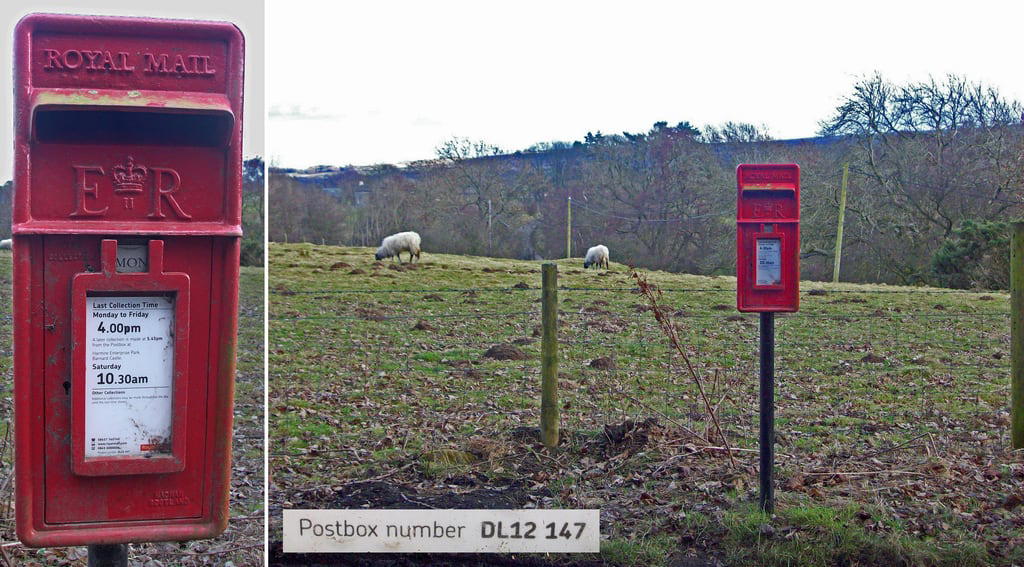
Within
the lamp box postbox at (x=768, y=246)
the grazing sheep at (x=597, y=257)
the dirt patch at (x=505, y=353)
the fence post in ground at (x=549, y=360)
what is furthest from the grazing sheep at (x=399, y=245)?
the lamp box postbox at (x=768, y=246)

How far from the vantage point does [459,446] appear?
5.57m

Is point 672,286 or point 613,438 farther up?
point 672,286

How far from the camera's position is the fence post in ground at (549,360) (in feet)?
18.7

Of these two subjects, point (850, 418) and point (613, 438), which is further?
point (850, 418)

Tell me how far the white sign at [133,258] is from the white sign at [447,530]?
71.2 inches

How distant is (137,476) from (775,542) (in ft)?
9.55

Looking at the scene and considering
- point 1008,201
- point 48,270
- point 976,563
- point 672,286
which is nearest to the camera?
point 48,270

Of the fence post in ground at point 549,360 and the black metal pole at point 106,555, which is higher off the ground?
the fence post in ground at point 549,360

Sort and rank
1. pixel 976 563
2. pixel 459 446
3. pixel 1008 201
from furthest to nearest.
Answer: pixel 1008 201 → pixel 459 446 → pixel 976 563

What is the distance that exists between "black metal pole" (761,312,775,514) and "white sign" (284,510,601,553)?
1.00 m

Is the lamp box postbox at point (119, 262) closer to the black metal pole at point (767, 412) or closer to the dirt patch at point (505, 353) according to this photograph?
the black metal pole at point (767, 412)

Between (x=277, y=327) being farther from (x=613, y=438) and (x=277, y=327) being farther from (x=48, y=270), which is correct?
(x=48, y=270)

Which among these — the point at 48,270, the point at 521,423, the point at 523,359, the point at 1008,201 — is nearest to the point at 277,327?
the point at 523,359

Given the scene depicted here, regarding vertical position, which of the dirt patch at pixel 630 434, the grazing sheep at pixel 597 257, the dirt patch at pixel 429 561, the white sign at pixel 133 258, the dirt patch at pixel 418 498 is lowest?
the dirt patch at pixel 429 561
